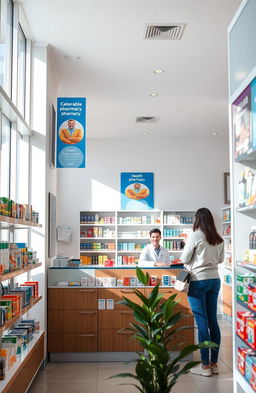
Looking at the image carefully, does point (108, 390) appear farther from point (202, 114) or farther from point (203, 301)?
point (202, 114)

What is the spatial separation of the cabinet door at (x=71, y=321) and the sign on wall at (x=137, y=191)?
219 inches

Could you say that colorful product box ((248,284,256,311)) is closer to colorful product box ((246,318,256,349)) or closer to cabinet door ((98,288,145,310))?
colorful product box ((246,318,256,349))

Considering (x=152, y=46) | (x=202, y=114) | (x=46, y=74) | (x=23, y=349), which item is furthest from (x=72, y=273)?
(x=202, y=114)

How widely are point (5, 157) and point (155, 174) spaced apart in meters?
6.83

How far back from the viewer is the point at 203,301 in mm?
5703

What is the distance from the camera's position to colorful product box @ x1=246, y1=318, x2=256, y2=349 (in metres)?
3.28

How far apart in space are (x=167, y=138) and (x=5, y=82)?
7379mm

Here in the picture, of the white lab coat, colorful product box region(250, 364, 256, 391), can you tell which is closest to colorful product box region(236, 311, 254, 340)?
colorful product box region(250, 364, 256, 391)

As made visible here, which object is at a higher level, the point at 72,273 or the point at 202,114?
the point at 202,114

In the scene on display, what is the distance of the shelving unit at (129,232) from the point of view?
11.6 m

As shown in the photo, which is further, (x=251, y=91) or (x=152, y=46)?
(x=152, y=46)

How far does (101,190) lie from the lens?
1195 centimetres

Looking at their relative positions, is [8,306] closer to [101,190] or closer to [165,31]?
[165,31]

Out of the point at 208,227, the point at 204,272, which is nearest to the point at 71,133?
the point at 208,227
